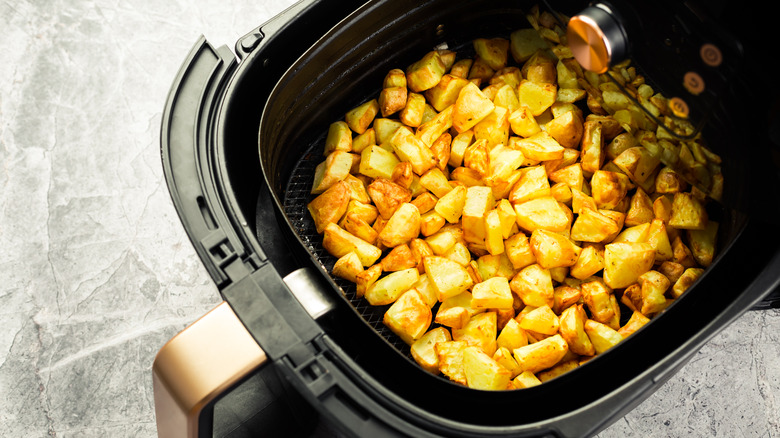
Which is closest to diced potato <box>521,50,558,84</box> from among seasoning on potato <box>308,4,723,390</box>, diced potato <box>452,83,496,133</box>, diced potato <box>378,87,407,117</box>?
seasoning on potato <box>308,4,723,390</box>

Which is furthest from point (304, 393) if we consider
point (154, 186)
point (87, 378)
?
point (154, 186)


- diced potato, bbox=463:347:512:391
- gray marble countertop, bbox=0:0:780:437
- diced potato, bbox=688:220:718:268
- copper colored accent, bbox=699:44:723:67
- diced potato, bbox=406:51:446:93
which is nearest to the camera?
copper colored accent, bbox=699:44:723:67

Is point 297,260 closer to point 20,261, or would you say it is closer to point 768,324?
point 20,261

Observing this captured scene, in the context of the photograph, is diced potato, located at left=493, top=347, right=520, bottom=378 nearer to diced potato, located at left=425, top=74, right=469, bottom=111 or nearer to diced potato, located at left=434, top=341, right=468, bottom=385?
diced potato, located at left=434, top=341, right=468, bottom=385

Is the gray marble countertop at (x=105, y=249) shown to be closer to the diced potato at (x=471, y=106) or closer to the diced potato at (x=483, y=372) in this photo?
the diced potato at (x=483, y=372)

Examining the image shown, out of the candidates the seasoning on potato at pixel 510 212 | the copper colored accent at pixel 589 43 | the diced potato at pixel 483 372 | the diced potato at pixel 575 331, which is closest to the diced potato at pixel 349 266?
the seasoning on potato at pixel 510 212

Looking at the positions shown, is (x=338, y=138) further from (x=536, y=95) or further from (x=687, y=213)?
(x=687, y=213)
